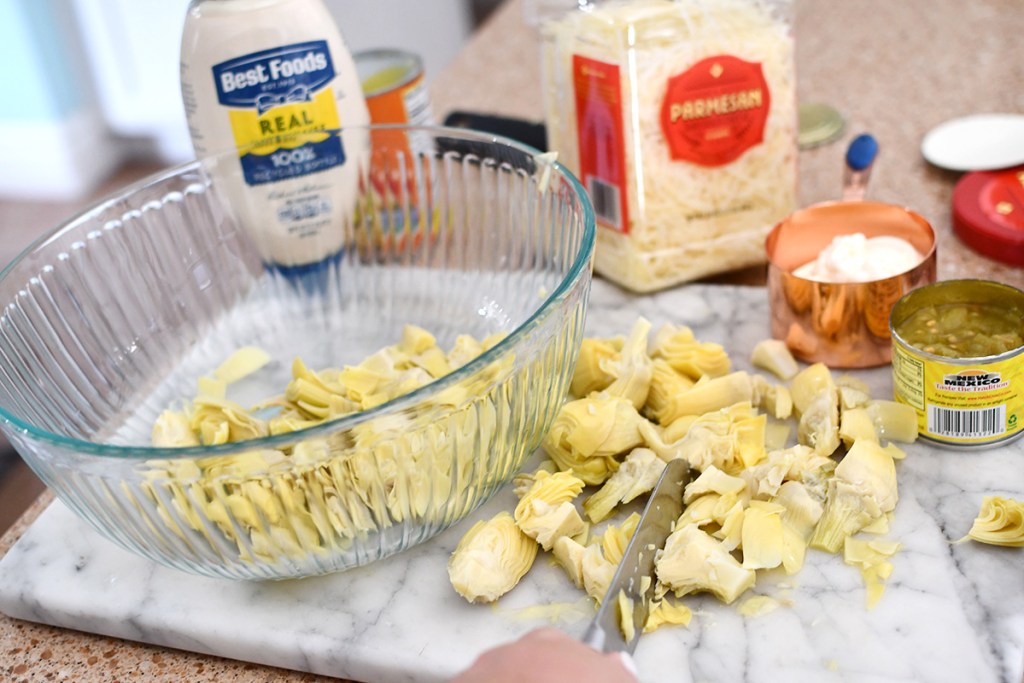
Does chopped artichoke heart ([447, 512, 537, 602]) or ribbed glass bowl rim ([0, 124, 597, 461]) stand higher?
ribbed glass bowl rim ([0, 124, 597, 461])

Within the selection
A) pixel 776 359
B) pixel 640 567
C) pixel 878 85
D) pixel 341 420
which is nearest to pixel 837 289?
pixel 776 359

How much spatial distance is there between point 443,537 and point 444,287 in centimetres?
32

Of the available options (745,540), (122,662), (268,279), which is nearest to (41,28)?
(268,279)

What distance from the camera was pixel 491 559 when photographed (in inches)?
24.4

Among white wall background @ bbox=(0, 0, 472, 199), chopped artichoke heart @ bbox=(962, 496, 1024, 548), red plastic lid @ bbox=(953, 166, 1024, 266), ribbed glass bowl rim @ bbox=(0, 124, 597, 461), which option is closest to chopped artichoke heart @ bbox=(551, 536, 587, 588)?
ribbed glass bowl rim @ bbox=(0, 124, 597, 461)

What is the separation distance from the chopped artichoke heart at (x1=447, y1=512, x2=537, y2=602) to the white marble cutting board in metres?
0.01

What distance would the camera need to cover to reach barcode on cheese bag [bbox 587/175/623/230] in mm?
905

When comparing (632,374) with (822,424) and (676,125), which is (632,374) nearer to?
(822,424)

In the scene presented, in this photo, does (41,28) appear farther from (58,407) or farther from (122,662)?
(122,662)

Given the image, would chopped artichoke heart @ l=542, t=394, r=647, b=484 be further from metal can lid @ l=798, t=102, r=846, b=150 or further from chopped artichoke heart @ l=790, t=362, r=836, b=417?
metal can lid @ l=798, t=102, r=846, b=150

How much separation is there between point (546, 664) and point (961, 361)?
357mm

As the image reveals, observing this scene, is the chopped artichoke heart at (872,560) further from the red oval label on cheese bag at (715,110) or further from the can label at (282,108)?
the can label at (282,108)

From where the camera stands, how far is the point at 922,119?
1164 mm

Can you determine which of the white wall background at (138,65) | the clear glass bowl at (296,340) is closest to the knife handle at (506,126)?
the clear glass bowl at (296,340)
